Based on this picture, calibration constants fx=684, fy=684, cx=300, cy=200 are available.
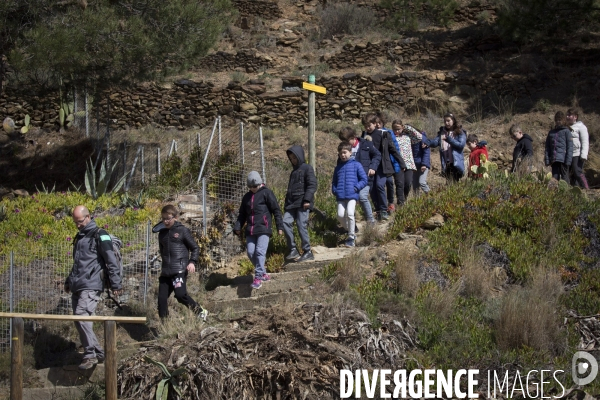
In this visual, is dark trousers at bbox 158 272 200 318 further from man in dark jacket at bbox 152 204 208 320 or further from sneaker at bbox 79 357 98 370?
sneaker at bbox 79 357 98 370

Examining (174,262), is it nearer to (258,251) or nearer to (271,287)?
(258,251)

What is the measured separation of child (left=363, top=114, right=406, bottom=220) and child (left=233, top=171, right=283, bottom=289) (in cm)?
205

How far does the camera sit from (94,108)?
711 inches

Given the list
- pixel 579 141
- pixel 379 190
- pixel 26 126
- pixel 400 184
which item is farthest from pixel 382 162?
pixel 26 126

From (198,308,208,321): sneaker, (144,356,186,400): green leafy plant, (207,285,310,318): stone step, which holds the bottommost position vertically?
(144,356,186,400): green leafy plant

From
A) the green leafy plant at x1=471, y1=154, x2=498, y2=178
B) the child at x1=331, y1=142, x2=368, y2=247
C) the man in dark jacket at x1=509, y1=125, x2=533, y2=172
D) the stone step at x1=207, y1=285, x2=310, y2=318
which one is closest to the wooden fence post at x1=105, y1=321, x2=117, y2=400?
the stone step at x1=207, y1=285, x2=310, y2=318

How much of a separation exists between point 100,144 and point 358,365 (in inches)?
445

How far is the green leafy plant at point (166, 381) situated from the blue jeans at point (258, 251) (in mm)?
1975

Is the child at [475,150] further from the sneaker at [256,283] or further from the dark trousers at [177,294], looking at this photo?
the dark trousers at [177,294]

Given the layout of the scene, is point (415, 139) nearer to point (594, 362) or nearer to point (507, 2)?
point (594, 362)

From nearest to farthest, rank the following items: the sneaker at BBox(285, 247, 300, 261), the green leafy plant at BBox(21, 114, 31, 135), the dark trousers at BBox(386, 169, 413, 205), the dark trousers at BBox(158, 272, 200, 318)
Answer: the dark trousers at BBox(158, 272, 200, 318), the sneaker at BBox(285, 247, 300, 261), the dark trousers at BBox(386, 169, 413, 205), the green leafy plant at BBox(21, 114, 31, 135)

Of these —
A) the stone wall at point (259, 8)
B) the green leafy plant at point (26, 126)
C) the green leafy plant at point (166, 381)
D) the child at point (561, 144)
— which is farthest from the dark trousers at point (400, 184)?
the stone wall at point (259, 8)

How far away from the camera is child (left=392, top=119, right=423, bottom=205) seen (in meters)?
10.7

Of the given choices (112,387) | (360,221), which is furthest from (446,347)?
(360,221)
